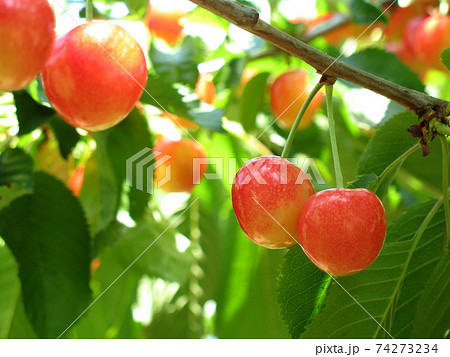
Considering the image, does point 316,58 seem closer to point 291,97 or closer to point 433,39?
point 291,97

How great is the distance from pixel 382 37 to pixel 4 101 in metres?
1.30

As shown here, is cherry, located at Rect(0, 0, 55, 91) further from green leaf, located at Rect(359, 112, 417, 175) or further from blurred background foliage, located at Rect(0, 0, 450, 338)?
green leaf, located at Rect(359, 112, 417, 175)

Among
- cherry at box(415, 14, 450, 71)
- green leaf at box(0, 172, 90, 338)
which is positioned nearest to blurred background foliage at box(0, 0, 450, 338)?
green leaf at box(0, 172, 90, 338)

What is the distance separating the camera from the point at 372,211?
67 cm

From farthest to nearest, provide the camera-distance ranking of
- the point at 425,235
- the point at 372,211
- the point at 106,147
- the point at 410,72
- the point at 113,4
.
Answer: the point at 113,4 → the point at 410,72 → the point at 106,147 → the point at 425,235 → the point at 372,211

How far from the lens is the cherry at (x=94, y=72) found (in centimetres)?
67

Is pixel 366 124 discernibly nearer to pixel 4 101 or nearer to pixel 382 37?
pixel 382 37

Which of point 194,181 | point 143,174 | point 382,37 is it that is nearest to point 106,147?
point 143,174

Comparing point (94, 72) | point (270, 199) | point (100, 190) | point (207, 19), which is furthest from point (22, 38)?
point (207, 19)

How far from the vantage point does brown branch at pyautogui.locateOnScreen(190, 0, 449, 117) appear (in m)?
0.64

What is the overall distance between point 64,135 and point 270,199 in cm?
52

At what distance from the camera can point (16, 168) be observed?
0.90 metres

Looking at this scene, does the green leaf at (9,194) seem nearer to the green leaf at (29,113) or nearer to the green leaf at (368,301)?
the green leaf at (29,113)

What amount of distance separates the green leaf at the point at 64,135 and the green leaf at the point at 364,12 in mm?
709
